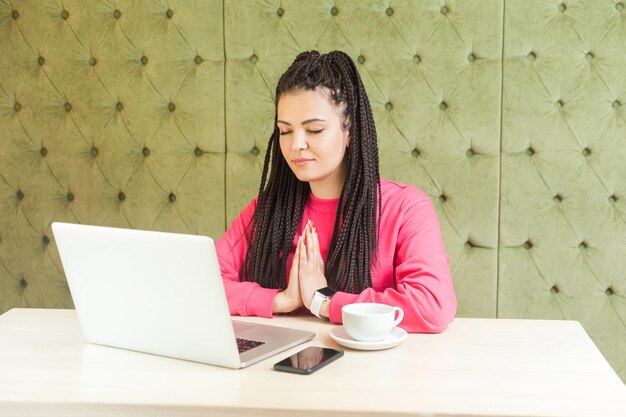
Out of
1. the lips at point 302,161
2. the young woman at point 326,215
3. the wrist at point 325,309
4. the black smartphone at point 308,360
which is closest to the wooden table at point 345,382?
the black smartphone at point 308,360

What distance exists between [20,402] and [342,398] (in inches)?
16.5

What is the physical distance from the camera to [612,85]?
1857mm

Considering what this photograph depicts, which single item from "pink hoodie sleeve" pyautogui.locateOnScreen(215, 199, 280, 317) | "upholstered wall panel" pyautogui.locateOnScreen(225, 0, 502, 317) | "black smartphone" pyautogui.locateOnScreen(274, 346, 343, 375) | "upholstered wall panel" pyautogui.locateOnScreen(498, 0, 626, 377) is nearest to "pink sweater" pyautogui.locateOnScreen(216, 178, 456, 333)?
"pink hoodie sleeve" pyautogui.locateOnScreen(215, 199, 280, 317)

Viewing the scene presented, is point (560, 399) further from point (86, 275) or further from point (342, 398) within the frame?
point (86, 275)

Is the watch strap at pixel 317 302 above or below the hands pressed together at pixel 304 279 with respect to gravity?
below

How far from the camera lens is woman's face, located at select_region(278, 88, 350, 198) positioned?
60.3 inches

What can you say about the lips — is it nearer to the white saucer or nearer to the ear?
the ear

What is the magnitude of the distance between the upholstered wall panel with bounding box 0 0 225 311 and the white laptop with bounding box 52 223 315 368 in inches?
37.5

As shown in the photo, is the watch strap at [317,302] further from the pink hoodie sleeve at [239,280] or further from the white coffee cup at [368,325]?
the white coffee cup at [368,325]

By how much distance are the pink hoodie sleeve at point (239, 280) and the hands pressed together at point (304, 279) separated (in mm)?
26

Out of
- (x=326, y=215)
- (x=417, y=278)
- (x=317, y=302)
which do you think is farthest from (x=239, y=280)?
(x=417, y=278)

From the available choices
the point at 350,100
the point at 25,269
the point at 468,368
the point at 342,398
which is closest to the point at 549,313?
the point at 350,100

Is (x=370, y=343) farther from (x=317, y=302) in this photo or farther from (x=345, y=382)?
(x=317, y=302)

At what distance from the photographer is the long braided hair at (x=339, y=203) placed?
5.10ft
